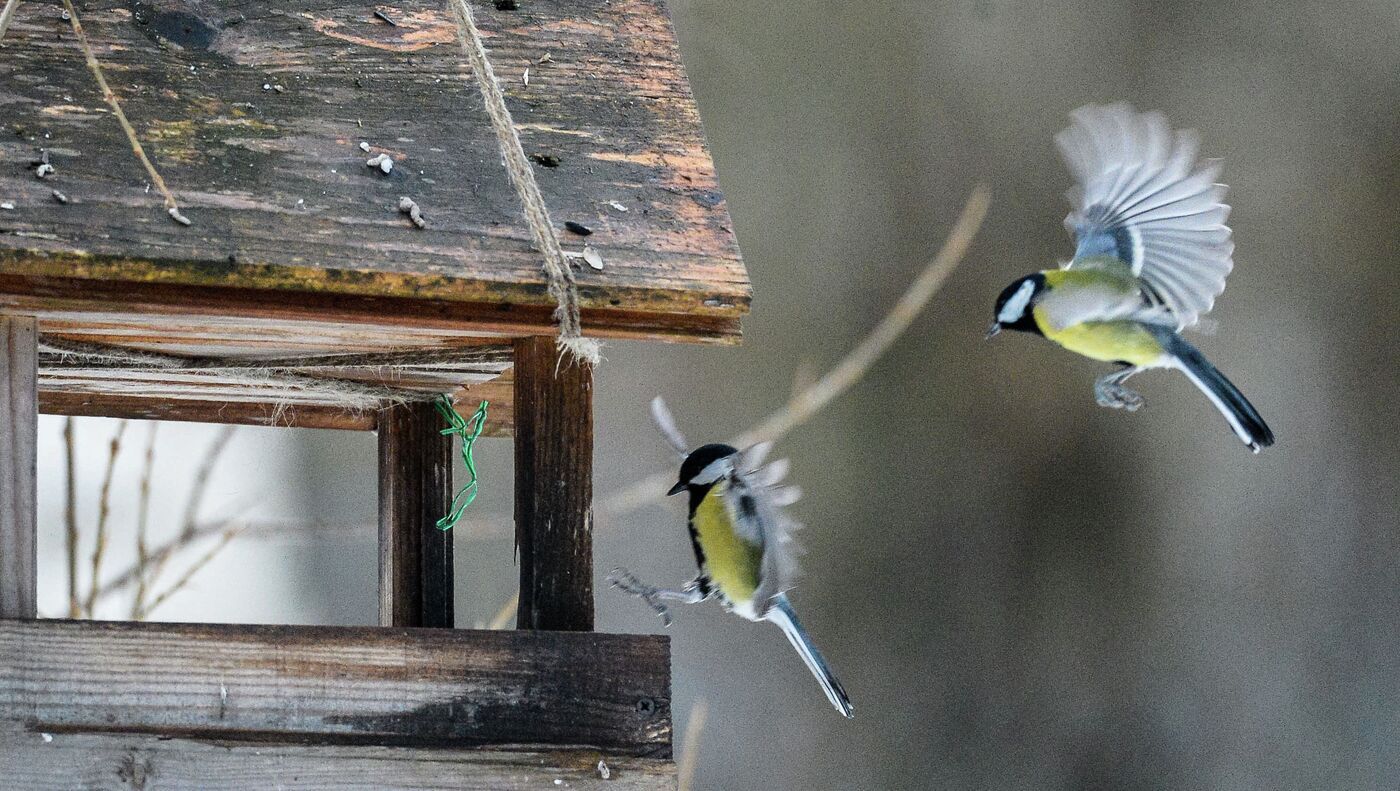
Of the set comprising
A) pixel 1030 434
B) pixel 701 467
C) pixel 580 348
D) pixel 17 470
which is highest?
pixel 580 348

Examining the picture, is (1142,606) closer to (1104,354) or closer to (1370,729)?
(1370,729)

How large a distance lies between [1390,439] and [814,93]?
5.84 ft

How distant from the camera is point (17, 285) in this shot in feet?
4.22

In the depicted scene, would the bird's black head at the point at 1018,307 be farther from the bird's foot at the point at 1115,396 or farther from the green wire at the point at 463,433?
the green wire at the point at 463,433

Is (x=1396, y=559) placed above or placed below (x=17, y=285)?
below

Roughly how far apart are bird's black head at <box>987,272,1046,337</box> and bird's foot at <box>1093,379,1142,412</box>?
94 millimetres

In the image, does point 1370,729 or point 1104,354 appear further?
point 1370,729

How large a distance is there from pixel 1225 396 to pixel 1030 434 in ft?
9.06

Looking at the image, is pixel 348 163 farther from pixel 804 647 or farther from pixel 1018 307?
pixel 804 647

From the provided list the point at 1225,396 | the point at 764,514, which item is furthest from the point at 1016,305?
the point at 764,514

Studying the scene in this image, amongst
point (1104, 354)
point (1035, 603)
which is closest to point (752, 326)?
point (1035, 603)

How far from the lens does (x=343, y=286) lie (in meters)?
1.33

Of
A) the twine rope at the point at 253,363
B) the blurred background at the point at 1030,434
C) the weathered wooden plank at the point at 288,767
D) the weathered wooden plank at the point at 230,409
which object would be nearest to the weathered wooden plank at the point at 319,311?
the twine rope at the point at 253,363

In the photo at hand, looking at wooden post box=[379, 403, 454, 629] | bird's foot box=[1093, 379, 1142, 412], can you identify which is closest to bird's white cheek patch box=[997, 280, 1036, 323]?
bird's foot box=[1093, 379, 1142, 412]
